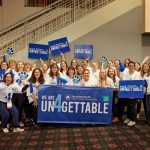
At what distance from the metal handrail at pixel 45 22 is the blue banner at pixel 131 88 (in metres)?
4.02

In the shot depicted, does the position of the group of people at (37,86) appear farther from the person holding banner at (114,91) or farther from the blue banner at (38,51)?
the blue banner at (38,51)

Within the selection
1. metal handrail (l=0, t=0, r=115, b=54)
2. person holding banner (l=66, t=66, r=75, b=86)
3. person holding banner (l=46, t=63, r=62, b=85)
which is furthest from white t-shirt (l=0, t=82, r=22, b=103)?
metal handrail (l=0, t=0, r=115, b=54)

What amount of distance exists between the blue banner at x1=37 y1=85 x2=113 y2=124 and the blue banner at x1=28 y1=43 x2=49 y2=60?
3.08 meters

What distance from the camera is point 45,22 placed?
9.98 meters

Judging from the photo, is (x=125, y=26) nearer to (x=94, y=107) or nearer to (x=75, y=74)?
(x=75, y=74)

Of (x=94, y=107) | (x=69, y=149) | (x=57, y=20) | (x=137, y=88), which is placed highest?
(x=57, y=20)

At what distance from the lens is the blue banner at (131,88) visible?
5.84 m

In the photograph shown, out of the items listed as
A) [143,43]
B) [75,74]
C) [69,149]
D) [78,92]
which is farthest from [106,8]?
[69,149]

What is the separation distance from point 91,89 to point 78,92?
262 millimetres

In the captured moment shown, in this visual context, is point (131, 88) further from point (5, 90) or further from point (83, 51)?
point (83, 51)

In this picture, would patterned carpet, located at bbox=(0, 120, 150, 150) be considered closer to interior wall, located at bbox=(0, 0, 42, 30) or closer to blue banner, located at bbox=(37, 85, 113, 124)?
blue banner, located at bbox=(37, 85, 113, 124)

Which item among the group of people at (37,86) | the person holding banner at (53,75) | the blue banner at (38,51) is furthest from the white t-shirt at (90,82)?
the blue banner at (38,51)

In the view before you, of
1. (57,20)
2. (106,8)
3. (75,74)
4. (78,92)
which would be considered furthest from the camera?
(57,20)

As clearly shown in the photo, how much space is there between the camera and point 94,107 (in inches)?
230
